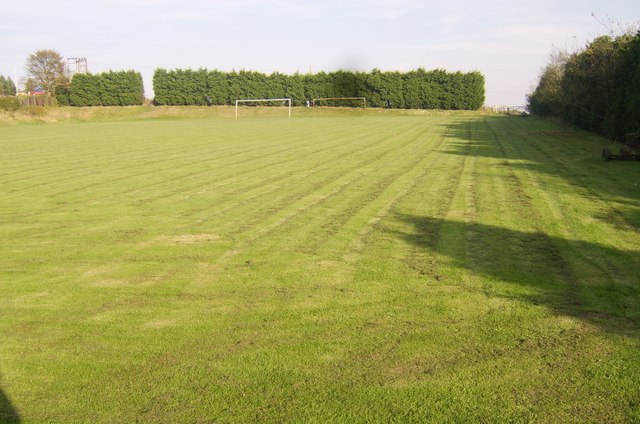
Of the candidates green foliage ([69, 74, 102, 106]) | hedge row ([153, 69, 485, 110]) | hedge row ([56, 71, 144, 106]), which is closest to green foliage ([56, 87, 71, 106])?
hedge row ([56, 71, 144, 106])

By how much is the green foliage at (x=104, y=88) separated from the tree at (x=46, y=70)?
1784 centimetres

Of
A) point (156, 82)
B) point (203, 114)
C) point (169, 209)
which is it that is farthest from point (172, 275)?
point (156, 82)

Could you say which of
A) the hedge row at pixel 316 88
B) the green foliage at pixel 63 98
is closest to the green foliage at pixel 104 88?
the green foliage at pixel 63 98

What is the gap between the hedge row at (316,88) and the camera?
6481 cm

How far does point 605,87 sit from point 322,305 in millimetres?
23647

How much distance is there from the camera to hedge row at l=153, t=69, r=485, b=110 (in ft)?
213

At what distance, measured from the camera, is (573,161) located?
651 inches

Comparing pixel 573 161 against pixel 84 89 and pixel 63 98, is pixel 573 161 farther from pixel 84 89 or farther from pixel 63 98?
pixel 63 98

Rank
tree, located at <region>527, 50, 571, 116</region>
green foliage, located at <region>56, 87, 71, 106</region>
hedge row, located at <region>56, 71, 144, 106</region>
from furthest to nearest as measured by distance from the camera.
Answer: green foliage, located at <region>56, 87, 71, 106</region>, hedge row, located at <region>56, 71, 144, 106</region>, tree, located at <region>527, 50, 571, 116</region>

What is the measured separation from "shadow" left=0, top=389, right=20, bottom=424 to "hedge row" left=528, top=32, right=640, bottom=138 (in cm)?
2024

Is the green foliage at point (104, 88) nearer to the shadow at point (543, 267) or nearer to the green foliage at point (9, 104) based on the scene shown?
the green foliage at point (9, 104)

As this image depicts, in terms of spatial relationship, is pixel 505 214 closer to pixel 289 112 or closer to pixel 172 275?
pixel 172 275

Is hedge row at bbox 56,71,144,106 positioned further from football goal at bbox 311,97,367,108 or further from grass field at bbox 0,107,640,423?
grass field at bbox 0,107,640,423

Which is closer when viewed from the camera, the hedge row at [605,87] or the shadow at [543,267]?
the shadow at [543,267]
